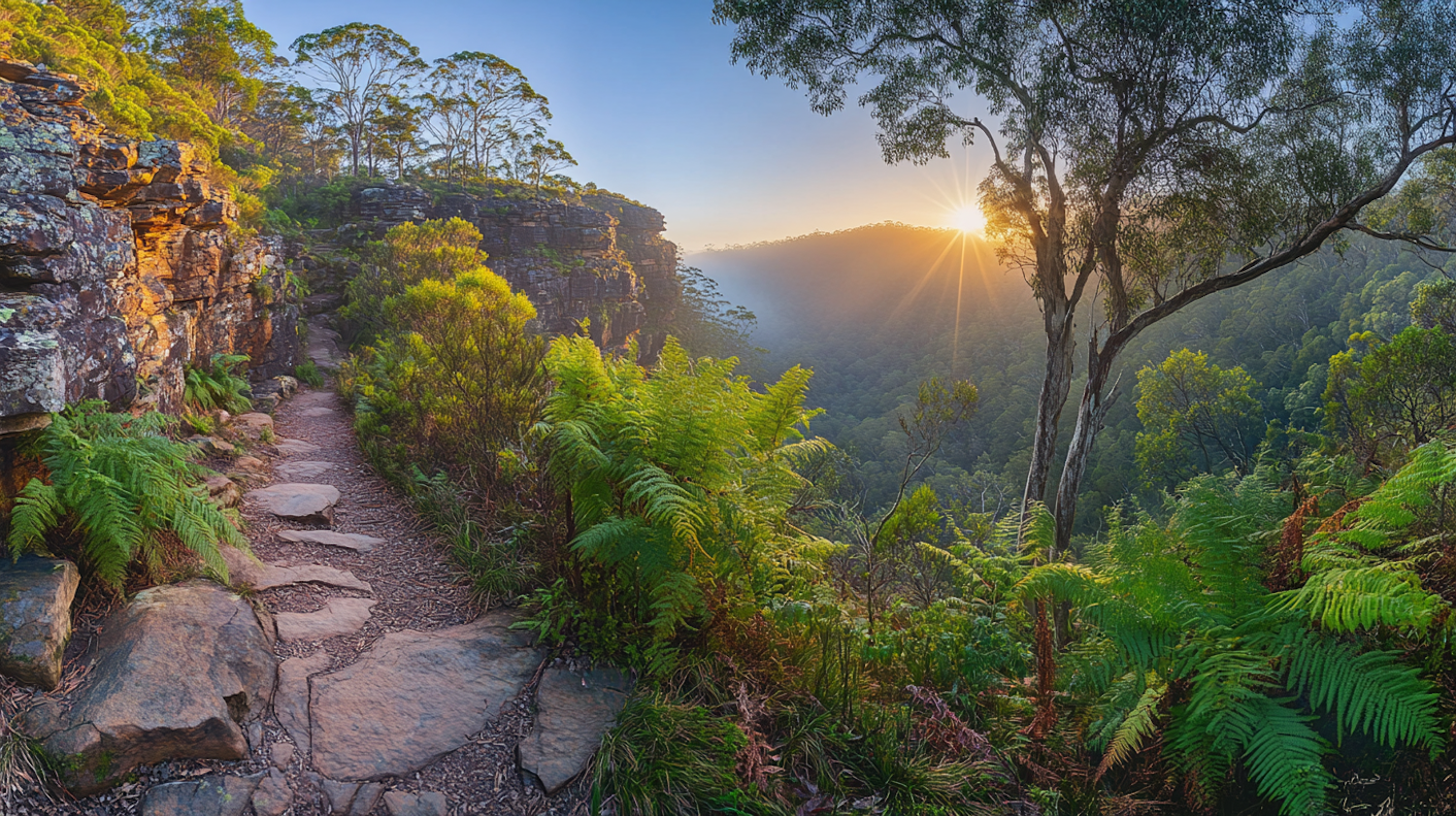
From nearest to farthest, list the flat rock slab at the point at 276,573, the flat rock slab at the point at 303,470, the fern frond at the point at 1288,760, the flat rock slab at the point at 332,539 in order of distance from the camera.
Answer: the fern frond at the point at 1288,760
the flat rock slab at the point at 276,573
the flat rock slab at the point at 332,539
the flat rock slab at the point at 303,470

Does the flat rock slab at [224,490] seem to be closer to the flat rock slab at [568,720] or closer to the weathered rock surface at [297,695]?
the weathered rock surface at [297,695]

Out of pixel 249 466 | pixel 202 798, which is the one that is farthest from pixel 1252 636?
pixel 249 466

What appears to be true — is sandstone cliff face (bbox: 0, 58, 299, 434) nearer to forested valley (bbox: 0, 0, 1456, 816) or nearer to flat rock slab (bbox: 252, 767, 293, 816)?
forested valley (bbox: 0, 0, 1456, 816)

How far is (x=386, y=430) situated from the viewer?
635cm

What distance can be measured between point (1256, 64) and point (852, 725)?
8244 millimetres

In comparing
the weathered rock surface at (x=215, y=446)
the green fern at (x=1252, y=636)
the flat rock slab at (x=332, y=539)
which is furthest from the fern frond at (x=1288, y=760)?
the weathered rock surface at (x=215, y=446)

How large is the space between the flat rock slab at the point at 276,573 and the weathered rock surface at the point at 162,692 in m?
0.49

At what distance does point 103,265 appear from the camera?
391cm

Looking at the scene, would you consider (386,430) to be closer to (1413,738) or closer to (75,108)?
(75,108)

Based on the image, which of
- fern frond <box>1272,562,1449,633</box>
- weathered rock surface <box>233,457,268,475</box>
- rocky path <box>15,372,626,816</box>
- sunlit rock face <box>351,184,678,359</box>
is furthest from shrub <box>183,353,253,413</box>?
sunlit rock face <box>351,184,678,359</box>

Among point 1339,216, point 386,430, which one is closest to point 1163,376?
point 1339,216

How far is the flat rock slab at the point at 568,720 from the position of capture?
7.91ft

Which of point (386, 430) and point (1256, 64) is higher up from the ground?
point (1256, 64)

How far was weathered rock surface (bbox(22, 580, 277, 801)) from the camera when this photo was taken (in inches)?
81.7
